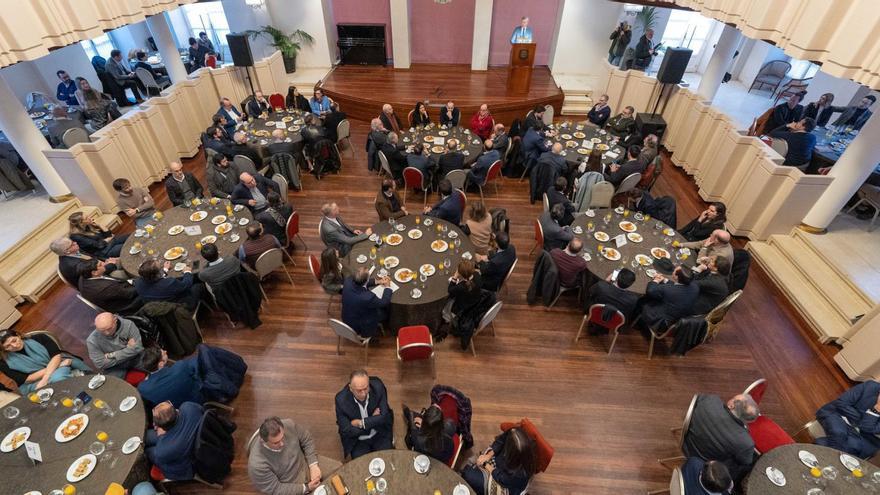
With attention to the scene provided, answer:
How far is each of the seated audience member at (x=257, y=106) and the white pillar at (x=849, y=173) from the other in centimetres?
1194

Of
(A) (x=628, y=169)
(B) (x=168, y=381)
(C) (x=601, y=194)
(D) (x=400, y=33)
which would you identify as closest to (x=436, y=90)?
(D) (x=400, y=33)

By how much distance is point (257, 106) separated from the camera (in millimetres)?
10109

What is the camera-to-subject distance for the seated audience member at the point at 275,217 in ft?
21.6

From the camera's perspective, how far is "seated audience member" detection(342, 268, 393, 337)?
16.4 feet

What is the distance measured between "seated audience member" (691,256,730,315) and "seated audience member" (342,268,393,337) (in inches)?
163

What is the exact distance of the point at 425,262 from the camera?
5.76 metres

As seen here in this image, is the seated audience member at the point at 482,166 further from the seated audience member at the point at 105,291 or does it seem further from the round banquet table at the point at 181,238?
the seated audience member at the point at 105,291

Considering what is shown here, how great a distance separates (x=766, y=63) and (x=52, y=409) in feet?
64.3

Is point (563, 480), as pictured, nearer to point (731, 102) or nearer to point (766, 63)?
point (731, 102)

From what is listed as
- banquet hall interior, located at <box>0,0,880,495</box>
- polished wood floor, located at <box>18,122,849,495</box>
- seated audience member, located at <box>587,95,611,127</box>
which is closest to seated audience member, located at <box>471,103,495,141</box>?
banquet hall interior, located at <box>0,0,880,495</box>

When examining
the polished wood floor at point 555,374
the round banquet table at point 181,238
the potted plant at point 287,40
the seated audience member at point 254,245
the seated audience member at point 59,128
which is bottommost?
the polished wood floor at point 555,374

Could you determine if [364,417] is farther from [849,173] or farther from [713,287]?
[849,173]

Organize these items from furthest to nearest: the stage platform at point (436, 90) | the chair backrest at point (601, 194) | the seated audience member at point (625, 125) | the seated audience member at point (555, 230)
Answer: the stage platform at point (436, 90) → the seated audience member at point (625, 125) → the chair backrest at point (601, 194) → the seated audience member at point (555, 230)

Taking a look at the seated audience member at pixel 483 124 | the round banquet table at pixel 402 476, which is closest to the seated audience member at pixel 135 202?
the round banquet table at pixel 402 476
